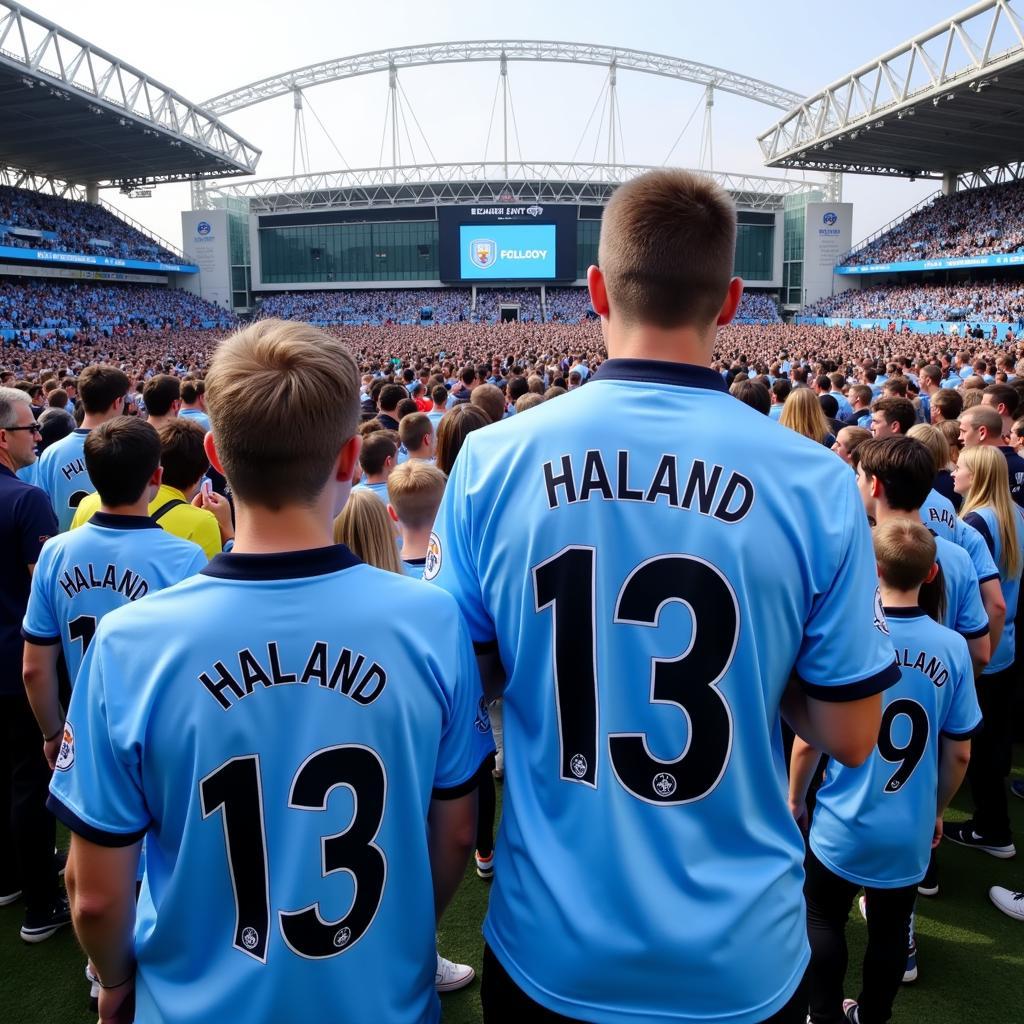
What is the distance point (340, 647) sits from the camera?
1.47 meters

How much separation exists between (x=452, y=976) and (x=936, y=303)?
1802 inches

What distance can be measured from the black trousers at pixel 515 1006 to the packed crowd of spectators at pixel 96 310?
134 ft

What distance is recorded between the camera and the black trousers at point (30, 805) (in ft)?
11.5

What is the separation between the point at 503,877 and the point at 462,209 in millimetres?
60826

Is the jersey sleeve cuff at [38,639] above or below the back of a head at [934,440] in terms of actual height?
below

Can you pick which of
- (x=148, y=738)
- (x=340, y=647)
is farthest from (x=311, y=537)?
(x=148, y=738)

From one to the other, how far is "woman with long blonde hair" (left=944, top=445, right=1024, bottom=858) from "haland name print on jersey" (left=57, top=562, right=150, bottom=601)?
155 inches

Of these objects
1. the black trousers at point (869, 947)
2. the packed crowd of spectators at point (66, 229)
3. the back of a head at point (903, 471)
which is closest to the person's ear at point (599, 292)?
the back of a head at point (903, 471)

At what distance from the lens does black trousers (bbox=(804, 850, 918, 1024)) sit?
273 centimetres

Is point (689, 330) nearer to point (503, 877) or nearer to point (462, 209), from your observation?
point (503, 877)

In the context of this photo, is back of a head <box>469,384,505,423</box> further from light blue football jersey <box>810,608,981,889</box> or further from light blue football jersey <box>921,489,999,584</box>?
light blue football jersey <box>810,608,981,889</box>

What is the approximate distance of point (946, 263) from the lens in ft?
139

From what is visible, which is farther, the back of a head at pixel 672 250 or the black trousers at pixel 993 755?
the black trousers at pixel 993 755

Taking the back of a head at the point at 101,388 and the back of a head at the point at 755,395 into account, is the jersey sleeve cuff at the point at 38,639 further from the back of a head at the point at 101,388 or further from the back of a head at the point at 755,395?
the back of a head at the point at 755,395
